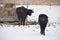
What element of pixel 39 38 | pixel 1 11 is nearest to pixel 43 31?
pixel 39 38

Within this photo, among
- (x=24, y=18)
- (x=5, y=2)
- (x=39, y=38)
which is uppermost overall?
(x=5, y=2)

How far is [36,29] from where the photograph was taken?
0.85m

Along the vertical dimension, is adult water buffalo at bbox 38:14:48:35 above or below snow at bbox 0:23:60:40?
above

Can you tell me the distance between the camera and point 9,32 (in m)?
0.88

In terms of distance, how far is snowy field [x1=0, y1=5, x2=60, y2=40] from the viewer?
837 millimetres

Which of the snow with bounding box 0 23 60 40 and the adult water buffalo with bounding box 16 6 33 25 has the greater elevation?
the adult water buffalo with bounding box 16 6 33 25

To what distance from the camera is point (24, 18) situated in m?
0.87

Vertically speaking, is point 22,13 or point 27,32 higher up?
point 22,13

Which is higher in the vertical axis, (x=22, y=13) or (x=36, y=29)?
(x=22, y=13)

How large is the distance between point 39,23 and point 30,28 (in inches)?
2.9

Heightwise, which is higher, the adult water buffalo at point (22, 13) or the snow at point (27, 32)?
the adult water buffalo at point (22, 13)

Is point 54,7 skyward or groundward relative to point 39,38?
skyward

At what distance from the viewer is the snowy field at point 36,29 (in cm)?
84

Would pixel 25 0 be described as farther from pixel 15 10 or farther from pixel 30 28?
pixel 30 28
